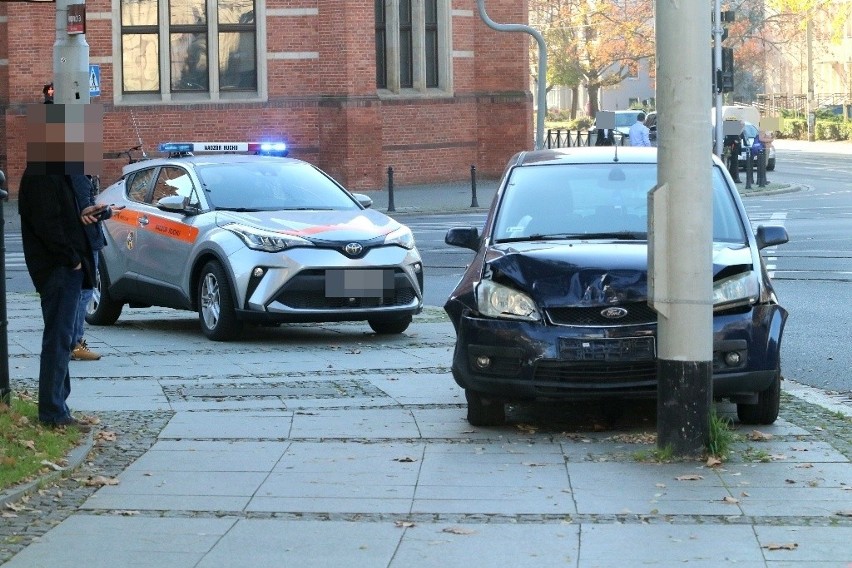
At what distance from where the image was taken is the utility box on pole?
15523 mm

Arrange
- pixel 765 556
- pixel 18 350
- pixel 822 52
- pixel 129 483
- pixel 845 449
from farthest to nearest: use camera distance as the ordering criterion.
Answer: pixel 822 52 < pixel 18 350 < pixel 845 449 < pixel 129 483 < pixel 765 556

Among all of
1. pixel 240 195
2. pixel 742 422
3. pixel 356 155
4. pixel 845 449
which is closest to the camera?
pixel 845 449

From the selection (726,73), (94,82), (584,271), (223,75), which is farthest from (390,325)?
(726,73)

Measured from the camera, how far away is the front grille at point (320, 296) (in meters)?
12.1

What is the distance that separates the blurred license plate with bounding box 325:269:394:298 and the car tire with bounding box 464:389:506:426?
12.1 ft

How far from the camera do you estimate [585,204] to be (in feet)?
31.0

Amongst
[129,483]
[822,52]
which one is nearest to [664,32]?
[129,483]

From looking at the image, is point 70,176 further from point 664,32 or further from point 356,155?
point 356,155

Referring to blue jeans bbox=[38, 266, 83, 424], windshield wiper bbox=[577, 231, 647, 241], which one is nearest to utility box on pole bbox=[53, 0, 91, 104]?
blue jeans bbox=[38, 266, 83, 424]

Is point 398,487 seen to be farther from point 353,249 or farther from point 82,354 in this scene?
point 353,249

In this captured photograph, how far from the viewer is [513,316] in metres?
8.21

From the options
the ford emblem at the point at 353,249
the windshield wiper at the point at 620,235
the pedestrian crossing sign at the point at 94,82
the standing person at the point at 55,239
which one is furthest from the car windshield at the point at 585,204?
the pedestrian crossing sign at the point at 94,82

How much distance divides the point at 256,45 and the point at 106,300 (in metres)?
21.3

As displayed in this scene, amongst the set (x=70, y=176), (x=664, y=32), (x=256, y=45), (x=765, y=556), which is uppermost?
(x=256, y=45)
